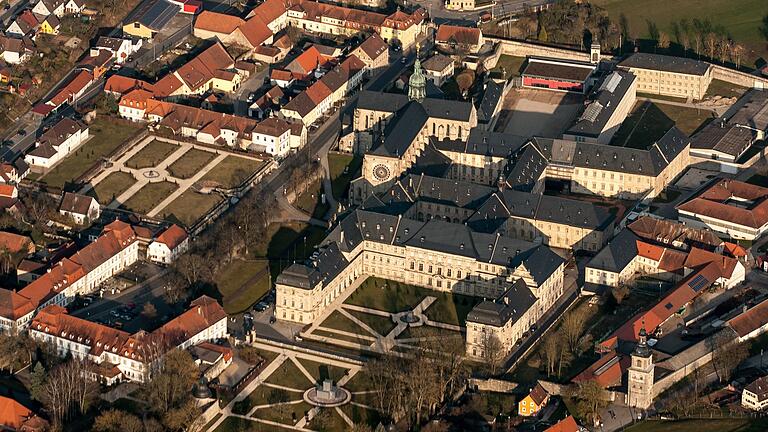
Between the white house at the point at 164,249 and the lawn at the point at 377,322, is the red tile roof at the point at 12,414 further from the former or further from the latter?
the lawn at the point at 377,322

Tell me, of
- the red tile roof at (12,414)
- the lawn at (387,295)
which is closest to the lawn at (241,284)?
the lawn at (387,295)

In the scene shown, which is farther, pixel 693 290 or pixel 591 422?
pixel 693 290

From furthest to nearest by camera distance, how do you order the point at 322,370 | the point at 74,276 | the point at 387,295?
the point at 387,295
the point at 74,276
the point at 322,370

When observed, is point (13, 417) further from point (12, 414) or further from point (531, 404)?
point (531, 404)

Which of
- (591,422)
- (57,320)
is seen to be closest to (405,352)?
(591,422)

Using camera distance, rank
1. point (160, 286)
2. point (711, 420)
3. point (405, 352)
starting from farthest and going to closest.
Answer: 1. point (160, 286)
2. point (405, 352)
3. point (711, 420)

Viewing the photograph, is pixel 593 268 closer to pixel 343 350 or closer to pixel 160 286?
pixel 343 350

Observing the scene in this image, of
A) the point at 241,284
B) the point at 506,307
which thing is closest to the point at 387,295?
the point at 241,284
